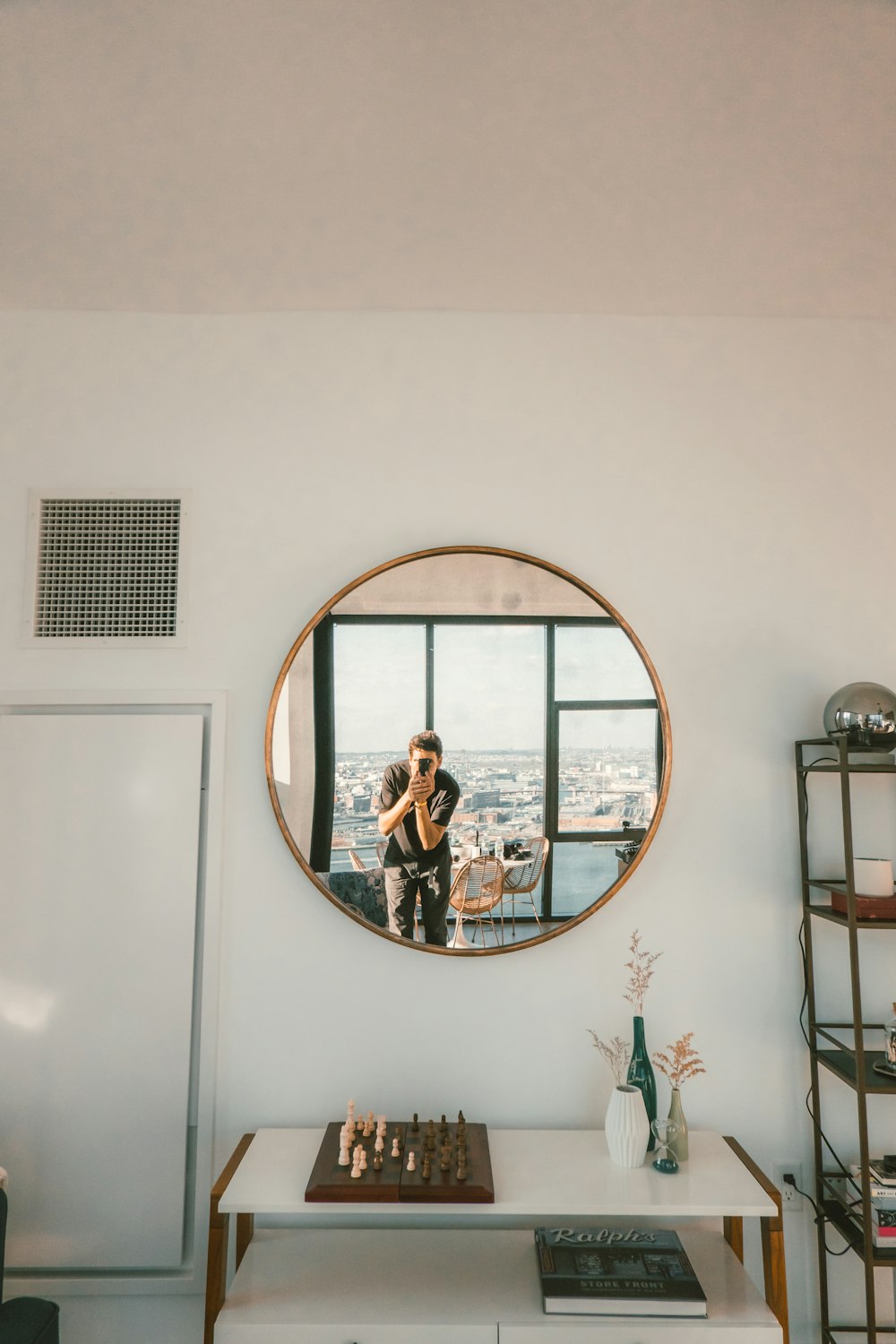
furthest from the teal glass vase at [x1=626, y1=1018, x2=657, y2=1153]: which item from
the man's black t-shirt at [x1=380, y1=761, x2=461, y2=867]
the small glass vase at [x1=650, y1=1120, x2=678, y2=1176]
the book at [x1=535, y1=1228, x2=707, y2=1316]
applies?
the man's black t-shirt at [x1=380, y1=761, x2=461, y2=867]

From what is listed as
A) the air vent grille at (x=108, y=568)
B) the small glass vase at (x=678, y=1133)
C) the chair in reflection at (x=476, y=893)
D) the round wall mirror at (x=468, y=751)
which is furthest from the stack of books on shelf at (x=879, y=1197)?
the air vent grille at (x=108, y=568)

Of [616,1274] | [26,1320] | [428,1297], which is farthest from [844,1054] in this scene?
[26,1320]

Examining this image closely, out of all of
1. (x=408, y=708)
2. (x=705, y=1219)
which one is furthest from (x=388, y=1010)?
(x=705, y=1219)

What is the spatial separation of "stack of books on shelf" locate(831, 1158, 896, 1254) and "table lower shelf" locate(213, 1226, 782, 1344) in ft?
0.98

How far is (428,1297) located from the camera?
164cm

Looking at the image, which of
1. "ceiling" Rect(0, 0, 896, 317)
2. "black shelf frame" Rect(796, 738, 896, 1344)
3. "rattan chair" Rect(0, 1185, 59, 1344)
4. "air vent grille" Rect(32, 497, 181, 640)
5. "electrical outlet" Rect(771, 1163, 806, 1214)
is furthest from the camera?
"air vent grille" Rect(32, 497, 181, 640)

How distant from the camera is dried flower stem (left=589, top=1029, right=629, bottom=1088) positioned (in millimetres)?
1955

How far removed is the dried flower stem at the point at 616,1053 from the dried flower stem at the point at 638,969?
9 cm

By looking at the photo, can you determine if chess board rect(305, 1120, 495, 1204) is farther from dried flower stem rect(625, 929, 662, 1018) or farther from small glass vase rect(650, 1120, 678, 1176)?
dried flower stem rect(625, 929, 662, 1018)

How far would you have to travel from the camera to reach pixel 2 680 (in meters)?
2.09

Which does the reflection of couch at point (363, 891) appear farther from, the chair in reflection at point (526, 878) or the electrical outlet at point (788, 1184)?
the electrical outlet at point (788, 1184)

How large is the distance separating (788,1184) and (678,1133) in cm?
44

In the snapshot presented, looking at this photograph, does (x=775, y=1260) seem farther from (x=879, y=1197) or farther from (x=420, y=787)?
(x=420, y=787)

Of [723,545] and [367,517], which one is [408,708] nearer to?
[367,517]
